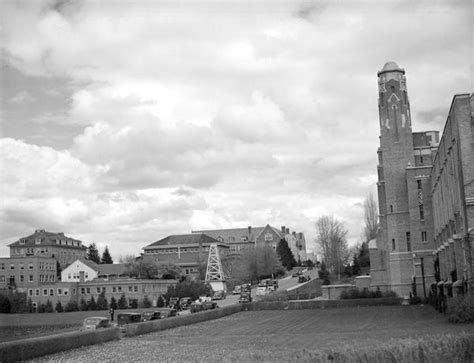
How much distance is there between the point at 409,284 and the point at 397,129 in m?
16.8

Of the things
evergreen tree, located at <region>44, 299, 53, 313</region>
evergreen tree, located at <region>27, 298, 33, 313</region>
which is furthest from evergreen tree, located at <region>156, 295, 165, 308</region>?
evergreen tree, located at <region>27, 298, 33, 313</region>

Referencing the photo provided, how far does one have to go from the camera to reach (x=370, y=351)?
704 inches

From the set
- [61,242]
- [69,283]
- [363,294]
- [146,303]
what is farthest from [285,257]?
[363,294]

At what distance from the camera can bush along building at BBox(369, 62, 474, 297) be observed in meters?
53.5

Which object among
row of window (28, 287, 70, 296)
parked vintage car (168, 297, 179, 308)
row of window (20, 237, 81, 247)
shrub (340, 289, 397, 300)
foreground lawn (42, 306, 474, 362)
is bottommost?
parked vintage car (168, 297, 179, 308)

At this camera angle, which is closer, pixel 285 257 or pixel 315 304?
pixel 315 304

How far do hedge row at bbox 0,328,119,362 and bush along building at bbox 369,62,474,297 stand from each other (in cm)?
2440

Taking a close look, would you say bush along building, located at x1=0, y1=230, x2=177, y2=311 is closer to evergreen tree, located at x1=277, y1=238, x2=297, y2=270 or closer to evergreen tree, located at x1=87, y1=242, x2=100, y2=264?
evergreen tree, located at x1=87, y1=242, x2=100, y2=264

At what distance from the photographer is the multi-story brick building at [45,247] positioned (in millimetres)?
130875

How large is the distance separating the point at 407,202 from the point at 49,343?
47.2m

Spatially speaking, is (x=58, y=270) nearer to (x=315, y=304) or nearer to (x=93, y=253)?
(x=93, y=253)

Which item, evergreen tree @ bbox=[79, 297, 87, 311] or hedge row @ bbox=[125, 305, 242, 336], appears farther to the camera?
evergreen tree @ bbox=[79, 297, 87, 311]

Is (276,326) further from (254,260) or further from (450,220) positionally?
(254,260)

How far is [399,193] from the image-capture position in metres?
68.8
